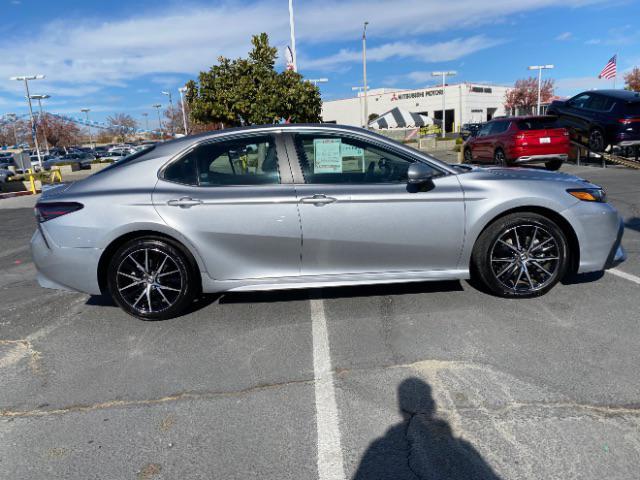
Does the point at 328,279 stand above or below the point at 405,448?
above

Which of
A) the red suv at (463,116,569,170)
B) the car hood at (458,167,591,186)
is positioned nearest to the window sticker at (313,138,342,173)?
the car hood at (458,167,591,186)

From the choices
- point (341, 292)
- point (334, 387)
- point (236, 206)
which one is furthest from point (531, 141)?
point (334, 387)

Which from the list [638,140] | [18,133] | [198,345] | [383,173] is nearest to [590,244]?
[383,173]

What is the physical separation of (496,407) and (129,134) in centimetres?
11982

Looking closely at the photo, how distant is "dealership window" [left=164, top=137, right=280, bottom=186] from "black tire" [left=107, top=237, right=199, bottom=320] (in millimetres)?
590

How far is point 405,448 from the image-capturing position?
2184 millimetres

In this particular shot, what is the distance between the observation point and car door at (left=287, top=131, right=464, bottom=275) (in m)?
3.58

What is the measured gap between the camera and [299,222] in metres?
3.58

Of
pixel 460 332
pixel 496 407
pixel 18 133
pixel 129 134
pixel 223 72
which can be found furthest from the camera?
pixel 129 134

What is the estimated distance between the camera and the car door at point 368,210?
358 cm

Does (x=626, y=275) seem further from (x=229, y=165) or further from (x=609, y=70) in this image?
(x=609, y=70)

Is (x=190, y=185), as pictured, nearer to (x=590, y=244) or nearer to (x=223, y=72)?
(x=590, y=244)

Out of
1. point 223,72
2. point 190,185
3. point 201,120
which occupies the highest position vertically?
point 223,72

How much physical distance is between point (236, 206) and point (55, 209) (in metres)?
1.50
